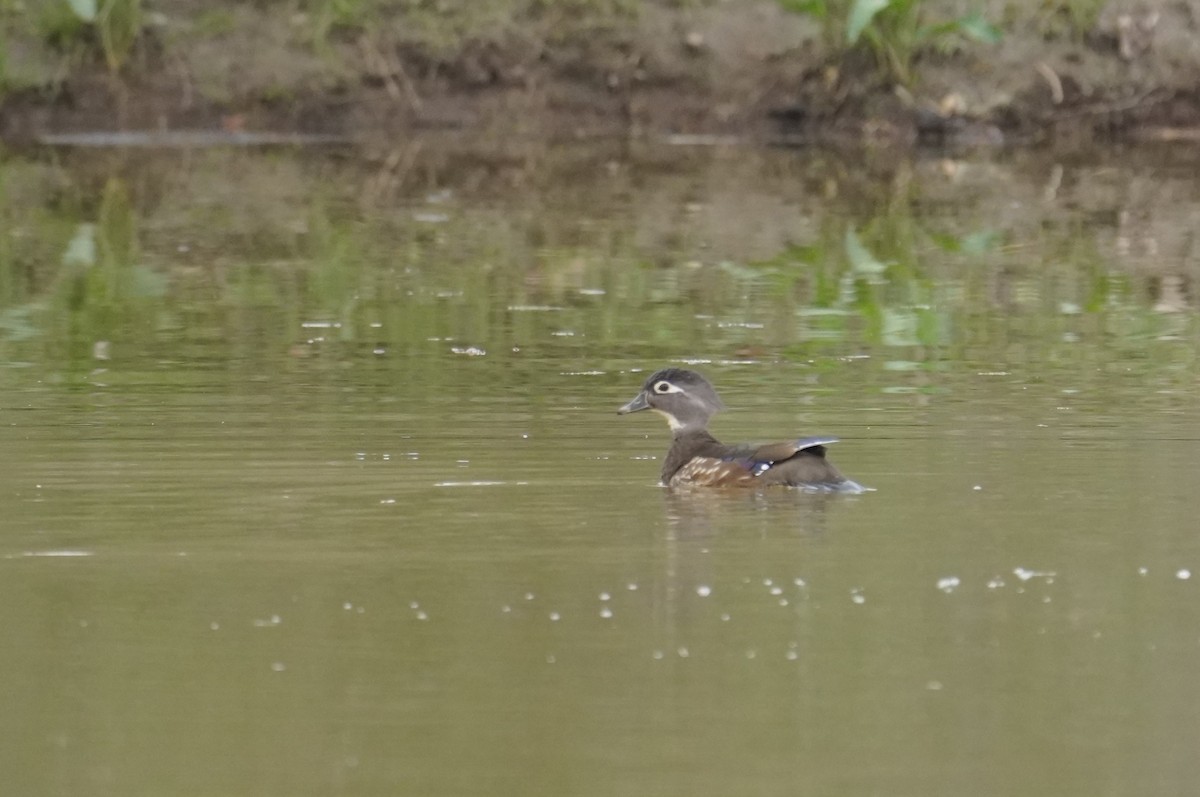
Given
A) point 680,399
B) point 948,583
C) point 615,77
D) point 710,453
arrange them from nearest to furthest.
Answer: point 948,583 → point 710,453 → point 680,399 → point 615,77

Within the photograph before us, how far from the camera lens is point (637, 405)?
10203 mm

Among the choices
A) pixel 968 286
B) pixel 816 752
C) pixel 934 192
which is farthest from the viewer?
pixel 934 192

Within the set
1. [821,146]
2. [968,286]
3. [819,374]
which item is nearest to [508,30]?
[821,146]

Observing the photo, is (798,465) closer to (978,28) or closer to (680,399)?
(680,399)

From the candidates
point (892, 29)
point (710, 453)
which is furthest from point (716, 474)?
point (892, 29)

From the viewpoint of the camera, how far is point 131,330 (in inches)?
526

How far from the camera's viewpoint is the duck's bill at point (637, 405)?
10.2m

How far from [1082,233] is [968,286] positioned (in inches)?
124

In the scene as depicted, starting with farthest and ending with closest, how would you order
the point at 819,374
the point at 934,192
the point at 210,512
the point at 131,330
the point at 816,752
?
the point at 934,192 → the point at 131,330 → the point at 819,374 → the point at 210,512 → the point at 816,752

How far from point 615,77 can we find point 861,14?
9.53 feet

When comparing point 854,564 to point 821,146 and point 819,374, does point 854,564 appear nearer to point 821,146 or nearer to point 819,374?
point 819,374

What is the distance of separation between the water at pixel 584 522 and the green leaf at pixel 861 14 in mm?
6080

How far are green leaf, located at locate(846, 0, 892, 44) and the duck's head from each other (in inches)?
535

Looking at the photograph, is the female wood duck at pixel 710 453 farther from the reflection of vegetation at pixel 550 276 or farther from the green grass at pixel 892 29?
Result: the green grass at pixel 892 29
